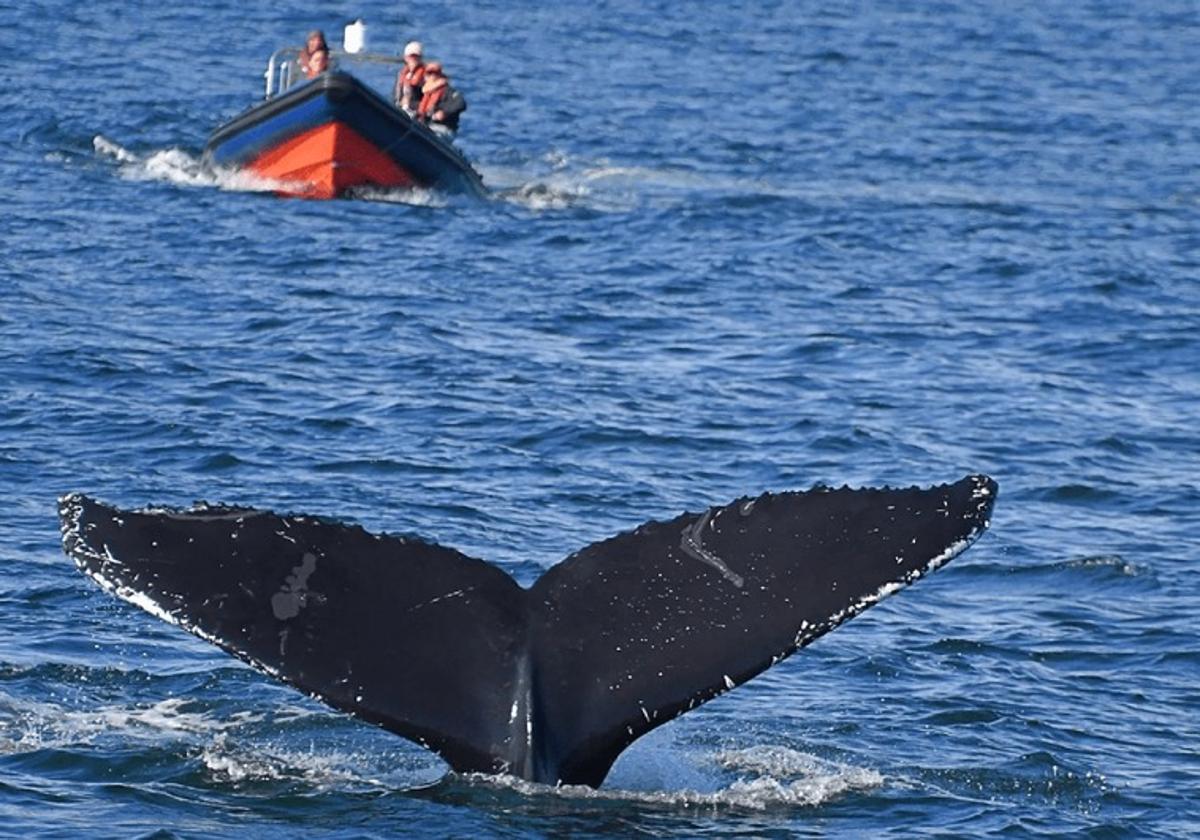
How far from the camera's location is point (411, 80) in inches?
1093

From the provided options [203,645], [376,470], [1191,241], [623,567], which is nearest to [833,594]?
[623,567]

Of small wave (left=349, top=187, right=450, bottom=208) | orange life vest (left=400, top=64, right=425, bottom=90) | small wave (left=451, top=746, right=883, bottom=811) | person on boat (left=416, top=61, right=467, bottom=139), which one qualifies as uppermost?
orange life vest (left=400, top=64, right=425, bottom=90)

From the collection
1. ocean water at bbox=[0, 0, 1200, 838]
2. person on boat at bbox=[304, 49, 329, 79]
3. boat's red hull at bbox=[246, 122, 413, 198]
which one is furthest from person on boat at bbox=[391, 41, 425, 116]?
ocean water at bbox=[0, 0, 1200, 838]

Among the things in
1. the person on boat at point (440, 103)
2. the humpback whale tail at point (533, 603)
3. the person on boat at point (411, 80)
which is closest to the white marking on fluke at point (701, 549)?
the humpback whale tail at point (533, 603)

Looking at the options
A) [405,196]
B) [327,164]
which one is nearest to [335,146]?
[327,164]

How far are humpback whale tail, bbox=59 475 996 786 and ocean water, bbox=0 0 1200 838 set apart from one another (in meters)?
0.50

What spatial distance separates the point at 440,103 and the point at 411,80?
1.45 ft

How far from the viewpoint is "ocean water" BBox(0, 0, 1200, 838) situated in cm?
930

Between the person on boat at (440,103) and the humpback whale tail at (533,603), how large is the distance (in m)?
20.3

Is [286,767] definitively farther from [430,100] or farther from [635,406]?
[430,100]

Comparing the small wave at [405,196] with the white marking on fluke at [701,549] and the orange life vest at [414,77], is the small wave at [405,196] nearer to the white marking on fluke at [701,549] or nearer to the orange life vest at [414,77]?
the orange life vest at [414,77]

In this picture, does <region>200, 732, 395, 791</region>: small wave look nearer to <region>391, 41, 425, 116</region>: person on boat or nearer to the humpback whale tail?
the humpback whale tail

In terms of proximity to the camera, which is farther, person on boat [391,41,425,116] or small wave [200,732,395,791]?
person on boat [391,41,425,116]

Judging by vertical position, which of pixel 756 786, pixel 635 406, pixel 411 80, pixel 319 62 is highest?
pixel 319 62
